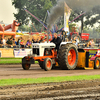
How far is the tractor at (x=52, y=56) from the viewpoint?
1280 cm

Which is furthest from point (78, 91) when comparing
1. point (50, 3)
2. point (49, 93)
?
point (50, 3)

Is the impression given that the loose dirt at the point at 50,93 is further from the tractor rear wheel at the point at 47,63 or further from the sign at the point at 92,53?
the sign at the point at 92,53

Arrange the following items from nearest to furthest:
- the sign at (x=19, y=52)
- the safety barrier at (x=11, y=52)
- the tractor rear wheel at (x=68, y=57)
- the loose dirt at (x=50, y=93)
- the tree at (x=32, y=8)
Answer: the loose dirt at (x=50, y=93) → the tractor rear wheel at (x=68, y=57) → the safety barrier at (x=11, y=52) → the sign at (x=19, y=52) → the tree at (x=32, y=8)

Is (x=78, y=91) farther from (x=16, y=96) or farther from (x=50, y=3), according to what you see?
(x=50, y=3)

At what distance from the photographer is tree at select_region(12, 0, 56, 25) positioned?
183 ft

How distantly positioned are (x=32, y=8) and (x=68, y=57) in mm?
45153

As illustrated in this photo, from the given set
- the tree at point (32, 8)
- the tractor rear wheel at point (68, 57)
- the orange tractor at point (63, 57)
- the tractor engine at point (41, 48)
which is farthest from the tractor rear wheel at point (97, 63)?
the tree at point (32, 8)

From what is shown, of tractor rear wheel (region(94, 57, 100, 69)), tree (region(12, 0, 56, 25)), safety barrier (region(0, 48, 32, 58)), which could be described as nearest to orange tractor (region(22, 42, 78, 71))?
tractor rear wheel (region(94, 57, 100, 69))

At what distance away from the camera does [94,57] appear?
46.7 ft

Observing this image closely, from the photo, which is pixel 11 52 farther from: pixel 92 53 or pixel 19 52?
pixel 92 53

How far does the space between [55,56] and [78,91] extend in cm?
707

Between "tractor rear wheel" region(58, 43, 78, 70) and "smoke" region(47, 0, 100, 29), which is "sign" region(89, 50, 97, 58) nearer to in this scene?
"tractor rear wheel" region(58, 43, 78, 70)

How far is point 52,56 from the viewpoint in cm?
1348

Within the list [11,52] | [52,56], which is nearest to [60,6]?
[52,56]
